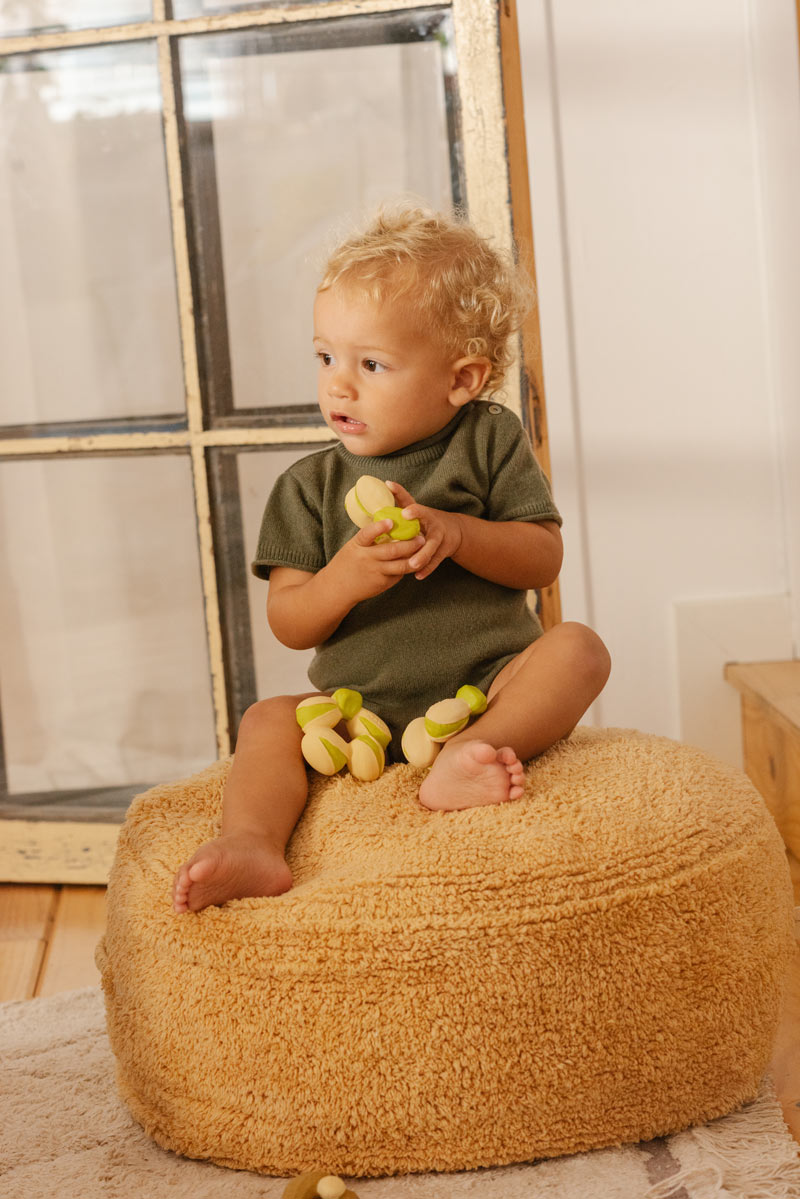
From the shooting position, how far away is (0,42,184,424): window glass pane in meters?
1.54

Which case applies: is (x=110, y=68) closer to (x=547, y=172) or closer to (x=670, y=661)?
(x=547, y=172)

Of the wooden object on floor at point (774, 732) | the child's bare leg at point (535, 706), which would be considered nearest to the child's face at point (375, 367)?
the child's bare leg at point (535, 706)

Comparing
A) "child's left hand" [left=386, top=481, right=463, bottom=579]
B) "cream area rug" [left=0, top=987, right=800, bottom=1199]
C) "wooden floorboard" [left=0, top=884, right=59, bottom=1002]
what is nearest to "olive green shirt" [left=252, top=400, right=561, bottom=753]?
"child's left hand" [left=386, top=481, right=463, bottom=579]

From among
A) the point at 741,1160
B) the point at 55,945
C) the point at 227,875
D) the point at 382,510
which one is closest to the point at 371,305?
the point at 382,510

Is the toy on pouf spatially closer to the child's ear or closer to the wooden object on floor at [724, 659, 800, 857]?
the child's ear

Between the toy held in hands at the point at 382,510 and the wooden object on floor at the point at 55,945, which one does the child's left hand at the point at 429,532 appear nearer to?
the toy held in hands at the point at 382,510

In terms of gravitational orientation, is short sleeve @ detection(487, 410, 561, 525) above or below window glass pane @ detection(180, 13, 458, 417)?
below

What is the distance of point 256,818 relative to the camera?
0.98 metres

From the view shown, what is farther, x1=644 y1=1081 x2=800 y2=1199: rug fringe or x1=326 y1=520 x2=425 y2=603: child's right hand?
x1=326 y1=520 x2=425 y2=603: child's right hand

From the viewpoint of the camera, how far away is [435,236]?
1143 millimetres

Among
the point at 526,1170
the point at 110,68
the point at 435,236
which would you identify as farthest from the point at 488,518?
the point at 110,68

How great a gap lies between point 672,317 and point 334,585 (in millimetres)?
811

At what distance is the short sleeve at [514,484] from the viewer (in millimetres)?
1166

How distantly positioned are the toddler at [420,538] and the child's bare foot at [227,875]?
0.17 ft
